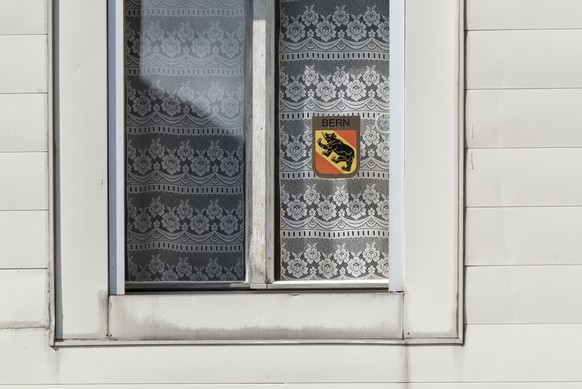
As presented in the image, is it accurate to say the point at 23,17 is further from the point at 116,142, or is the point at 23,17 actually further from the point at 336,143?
the point at 336,143

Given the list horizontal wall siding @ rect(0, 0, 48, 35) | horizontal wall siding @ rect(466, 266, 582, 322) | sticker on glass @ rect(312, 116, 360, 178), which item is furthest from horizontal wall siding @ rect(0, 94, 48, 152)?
horizontal wall siding @ rect(466, 266, 582, 322)

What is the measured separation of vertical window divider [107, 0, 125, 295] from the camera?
4.47 m

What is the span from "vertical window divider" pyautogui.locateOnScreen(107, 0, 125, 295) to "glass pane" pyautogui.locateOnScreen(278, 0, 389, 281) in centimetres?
75

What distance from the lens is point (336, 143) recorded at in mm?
4641

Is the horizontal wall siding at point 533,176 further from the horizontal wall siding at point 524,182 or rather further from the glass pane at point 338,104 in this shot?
the glass pane at point 338,104

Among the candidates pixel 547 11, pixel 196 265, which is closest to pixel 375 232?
pixel 196 265

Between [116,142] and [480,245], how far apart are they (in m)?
1.72

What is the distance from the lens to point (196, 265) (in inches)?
184

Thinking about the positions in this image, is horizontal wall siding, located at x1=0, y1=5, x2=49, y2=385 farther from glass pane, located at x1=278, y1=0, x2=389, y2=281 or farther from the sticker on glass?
the sticker on glass

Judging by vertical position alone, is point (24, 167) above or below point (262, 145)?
below

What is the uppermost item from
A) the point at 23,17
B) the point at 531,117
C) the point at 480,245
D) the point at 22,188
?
the point at 23,17

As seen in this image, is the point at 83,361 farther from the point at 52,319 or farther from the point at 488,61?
the point at 488,61

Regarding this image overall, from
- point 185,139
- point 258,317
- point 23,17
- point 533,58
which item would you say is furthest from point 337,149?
point 23,17

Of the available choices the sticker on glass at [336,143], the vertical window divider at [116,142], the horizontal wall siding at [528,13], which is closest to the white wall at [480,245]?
the horizontal wall siding at [528,13]
